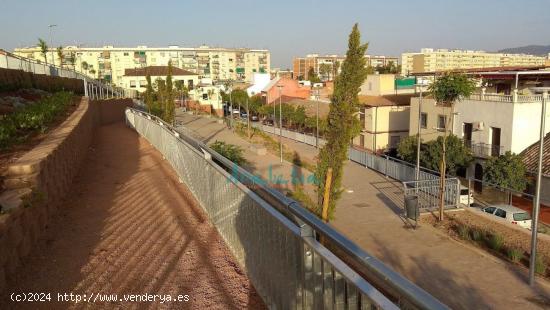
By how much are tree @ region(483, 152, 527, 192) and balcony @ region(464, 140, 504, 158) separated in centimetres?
269

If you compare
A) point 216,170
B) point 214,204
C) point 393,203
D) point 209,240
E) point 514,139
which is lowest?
→ point 393,203

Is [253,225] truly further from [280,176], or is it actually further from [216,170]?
[280,176]

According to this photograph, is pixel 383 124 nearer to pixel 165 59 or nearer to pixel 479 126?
pixel 479 126

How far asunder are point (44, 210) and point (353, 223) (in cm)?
1410

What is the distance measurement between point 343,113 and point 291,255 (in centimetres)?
1286

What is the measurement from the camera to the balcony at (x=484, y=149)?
2895 cm

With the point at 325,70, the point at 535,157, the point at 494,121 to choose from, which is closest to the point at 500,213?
the point at 535,157

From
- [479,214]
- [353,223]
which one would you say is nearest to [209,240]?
[353,223]

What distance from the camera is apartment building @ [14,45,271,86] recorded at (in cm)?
12150

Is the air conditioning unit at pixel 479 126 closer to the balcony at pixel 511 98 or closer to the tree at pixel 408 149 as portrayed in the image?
the balcony at pixel 511 98

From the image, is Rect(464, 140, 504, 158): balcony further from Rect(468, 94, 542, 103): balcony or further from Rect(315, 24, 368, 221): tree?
Rect(315, 24, 368, 221): tree

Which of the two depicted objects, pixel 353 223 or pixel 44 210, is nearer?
pixel 44 210

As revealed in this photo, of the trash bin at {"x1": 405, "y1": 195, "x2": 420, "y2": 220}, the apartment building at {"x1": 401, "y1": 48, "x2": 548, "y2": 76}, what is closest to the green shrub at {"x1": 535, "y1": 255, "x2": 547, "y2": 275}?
the trash bin at {"x1": 405, "y1": 195, "x2": 420, "y2": 220}

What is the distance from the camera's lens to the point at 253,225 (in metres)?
3.95
